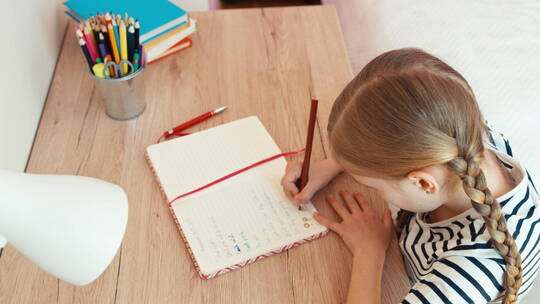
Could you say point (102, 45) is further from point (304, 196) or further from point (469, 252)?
point (469, 252)

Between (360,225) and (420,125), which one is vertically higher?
(420,125)

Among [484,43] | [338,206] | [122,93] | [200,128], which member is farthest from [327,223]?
[484,43]

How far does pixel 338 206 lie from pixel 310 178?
64 mm

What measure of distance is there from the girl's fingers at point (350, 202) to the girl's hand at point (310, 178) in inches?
1.4

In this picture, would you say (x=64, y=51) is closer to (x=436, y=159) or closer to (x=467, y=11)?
(x=436, y=159)

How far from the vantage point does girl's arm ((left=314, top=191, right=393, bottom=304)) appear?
65cm

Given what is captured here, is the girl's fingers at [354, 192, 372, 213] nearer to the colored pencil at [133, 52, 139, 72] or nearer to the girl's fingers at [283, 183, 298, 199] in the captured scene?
the girl's fingers at [283, 183, 298, 199]

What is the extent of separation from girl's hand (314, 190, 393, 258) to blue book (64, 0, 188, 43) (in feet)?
1.69

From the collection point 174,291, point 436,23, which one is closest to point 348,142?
point 174,291

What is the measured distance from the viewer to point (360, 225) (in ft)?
2.36

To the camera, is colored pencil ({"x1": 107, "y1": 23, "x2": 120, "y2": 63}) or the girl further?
colored pencil ({"x1": 107, "y1": 23, "x2": 120, "y2": 63})

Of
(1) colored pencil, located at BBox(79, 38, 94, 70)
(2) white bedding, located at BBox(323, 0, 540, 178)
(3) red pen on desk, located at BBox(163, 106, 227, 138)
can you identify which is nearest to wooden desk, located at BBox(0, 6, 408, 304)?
(3) red pen on desk, located at BBox(163, 106, 227, 138)

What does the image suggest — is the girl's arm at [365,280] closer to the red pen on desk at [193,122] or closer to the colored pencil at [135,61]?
the red pen on desk at [193,122]

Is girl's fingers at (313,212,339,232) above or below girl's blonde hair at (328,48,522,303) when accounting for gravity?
below
